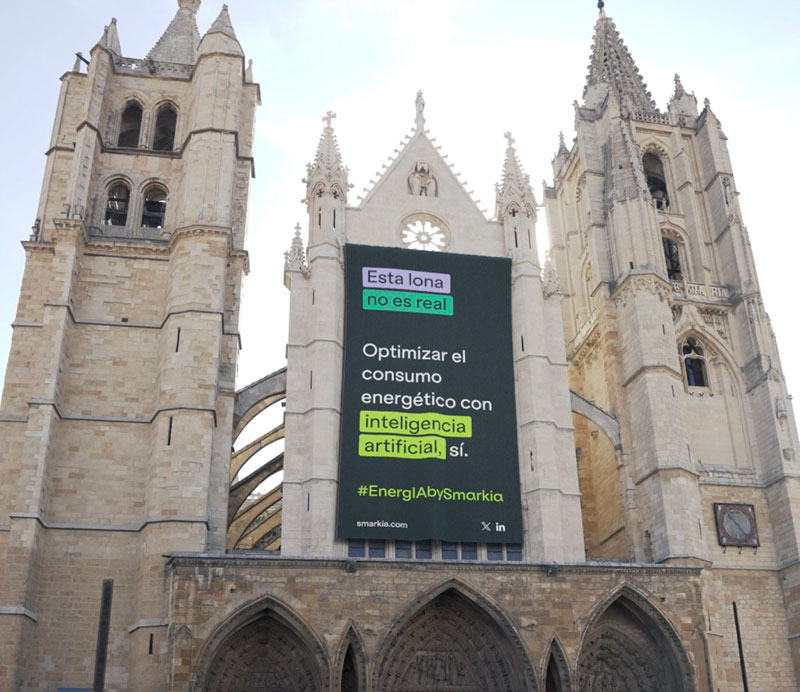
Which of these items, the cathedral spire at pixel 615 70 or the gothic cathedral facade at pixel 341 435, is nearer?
the gothic cathedral facade at pixel 341 435

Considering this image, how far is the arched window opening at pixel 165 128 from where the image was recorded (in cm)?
2755

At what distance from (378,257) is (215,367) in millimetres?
4886

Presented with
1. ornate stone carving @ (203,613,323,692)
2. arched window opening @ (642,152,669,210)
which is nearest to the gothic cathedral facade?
ornate stone carving @ (203,613,323,692)

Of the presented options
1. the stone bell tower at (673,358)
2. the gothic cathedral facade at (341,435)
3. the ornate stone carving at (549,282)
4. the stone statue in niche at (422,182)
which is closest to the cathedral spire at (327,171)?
the gothic cathedral facade at (341,435)

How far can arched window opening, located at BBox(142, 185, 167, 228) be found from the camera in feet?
84.2

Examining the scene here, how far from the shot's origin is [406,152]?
26.0m

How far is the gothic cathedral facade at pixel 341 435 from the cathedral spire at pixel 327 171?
9 centimetres

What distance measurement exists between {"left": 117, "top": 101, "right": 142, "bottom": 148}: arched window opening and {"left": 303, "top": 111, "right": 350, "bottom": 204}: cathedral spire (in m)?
6.02

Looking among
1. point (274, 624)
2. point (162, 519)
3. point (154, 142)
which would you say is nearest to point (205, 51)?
point (154, 142)

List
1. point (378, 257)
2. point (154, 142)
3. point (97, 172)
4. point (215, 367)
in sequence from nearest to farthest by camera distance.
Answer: point (215, 367) < point (378, 257) < point (97, 172) < point (154, 142)

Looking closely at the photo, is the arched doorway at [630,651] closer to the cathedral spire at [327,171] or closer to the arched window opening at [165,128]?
the cathedral spire at [327,171]

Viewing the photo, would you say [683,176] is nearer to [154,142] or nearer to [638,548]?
[638,548]

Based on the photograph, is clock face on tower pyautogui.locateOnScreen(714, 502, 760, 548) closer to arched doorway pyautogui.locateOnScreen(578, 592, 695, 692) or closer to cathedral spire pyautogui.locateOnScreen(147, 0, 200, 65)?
arched doorway pyautogui.locateOnScreen(578, 592, 695, 692)

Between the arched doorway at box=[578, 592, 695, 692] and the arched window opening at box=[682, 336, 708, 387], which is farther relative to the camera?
the arched window opening at box=[682, 336, 708, 387]
